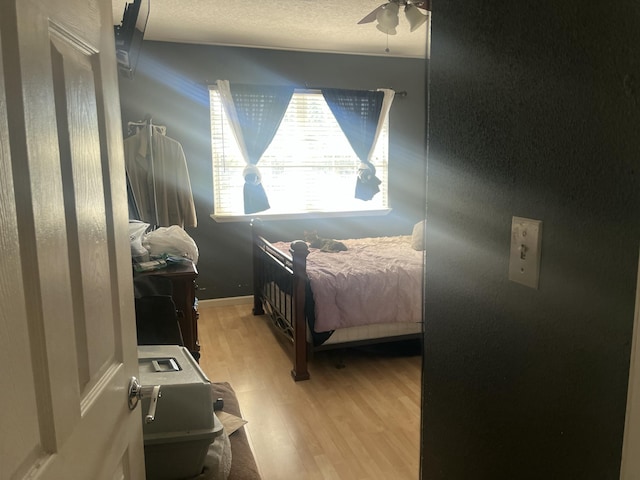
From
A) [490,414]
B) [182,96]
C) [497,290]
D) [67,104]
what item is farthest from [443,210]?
[182,96]

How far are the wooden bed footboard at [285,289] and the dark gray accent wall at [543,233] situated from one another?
77.0 inches

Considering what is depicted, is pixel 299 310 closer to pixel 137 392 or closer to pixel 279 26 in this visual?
pixel 137 392

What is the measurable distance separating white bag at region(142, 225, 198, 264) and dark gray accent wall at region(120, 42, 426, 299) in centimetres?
187

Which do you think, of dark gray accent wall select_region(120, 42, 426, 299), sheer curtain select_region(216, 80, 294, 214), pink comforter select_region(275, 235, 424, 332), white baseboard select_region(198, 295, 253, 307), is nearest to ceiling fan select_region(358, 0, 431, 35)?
pink comforter select_region(275, 235, 424, 332)

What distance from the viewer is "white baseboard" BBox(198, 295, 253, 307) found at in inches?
191

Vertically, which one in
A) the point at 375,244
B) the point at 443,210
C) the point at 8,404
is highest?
the point at 443,210

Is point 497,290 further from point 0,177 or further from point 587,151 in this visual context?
point 0,177

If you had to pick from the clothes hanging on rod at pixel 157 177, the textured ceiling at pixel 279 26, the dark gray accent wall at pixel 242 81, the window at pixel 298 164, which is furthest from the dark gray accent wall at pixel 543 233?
the window at pixel 298 164

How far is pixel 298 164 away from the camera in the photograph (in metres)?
5.02

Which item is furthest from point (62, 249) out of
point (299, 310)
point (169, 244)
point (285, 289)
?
point (285, 289)

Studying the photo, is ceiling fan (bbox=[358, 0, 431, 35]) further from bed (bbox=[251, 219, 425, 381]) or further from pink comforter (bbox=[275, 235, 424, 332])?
pink comforter (bbox=[275, 235, 424, 332])

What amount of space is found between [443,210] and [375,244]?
3.34 meters

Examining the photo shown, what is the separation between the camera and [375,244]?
449 cm

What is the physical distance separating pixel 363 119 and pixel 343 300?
8.17ft
